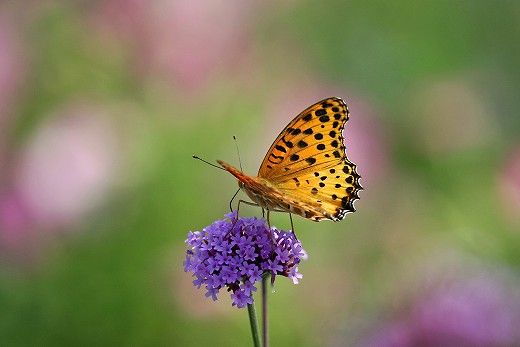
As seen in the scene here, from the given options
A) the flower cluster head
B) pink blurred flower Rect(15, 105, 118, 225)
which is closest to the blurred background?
pink blurred flower Rect(15, 105, 118, 225)

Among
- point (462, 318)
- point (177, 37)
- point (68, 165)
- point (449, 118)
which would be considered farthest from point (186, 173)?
point (462, 318)

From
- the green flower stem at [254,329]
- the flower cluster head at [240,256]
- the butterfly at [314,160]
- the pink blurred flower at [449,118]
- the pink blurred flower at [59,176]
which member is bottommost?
the green flower stem at [254,329]

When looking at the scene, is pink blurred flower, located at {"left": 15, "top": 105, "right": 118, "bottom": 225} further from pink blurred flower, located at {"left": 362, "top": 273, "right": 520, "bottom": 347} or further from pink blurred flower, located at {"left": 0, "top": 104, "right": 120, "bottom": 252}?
pink blurred flower, located at {"left": 362, "top": 273, "right": 520, "bottom": 347}

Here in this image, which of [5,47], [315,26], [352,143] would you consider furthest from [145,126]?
[315,26]

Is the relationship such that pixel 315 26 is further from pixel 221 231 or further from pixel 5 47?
pixel 221 231

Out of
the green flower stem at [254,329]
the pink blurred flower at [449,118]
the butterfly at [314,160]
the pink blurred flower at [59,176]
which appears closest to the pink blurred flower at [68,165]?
the pink blurred flower at [59,176]

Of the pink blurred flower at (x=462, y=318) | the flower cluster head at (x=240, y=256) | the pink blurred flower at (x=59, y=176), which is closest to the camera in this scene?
the flower cluster head at (x=240, y=256)

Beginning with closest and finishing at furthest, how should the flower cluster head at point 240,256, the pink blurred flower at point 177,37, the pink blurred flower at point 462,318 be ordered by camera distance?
the flower cluster head at point 240,256, the pink blurred flower at point 462,318, the pink blurred flower at point 177,37

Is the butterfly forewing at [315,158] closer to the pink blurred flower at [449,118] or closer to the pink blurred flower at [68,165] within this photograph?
the pink blurred flower at [68,165]

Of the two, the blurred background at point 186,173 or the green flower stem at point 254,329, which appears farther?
the blurred background at point 186,173
